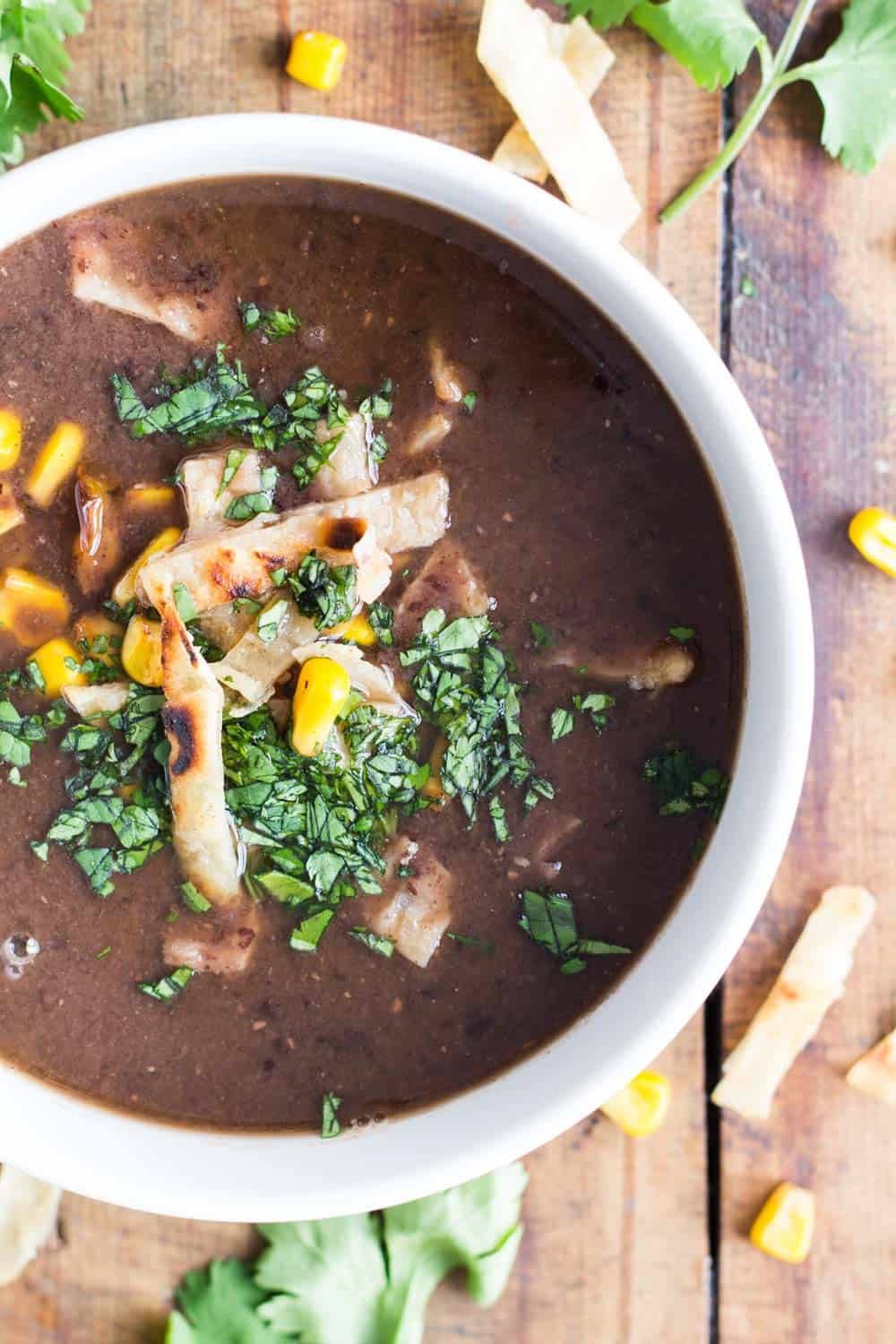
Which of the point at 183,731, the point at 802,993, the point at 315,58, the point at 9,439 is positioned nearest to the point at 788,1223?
the point at 802,993

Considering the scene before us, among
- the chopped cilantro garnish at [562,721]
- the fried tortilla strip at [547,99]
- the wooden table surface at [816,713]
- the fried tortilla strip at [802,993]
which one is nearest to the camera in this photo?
the chopped cilantro garnish at [562,721]

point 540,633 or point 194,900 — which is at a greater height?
point 540,633

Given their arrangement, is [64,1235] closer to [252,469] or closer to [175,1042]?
[175,1042]

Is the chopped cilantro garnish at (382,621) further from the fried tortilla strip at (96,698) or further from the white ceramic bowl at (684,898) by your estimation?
the white ceramic bowl at (684,898)

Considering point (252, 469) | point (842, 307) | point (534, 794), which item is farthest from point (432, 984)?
point (842, 307)

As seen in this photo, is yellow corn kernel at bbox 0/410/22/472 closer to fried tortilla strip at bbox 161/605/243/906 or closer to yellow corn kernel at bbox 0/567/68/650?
yellow corn kernel at bbox 0/567/68/650

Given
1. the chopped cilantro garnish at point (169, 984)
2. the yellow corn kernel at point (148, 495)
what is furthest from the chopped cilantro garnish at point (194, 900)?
the yellow corn kernel at point (148, 495)

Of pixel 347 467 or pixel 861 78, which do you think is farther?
pixel 861 78

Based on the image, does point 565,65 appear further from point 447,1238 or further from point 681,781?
point 447,1238
